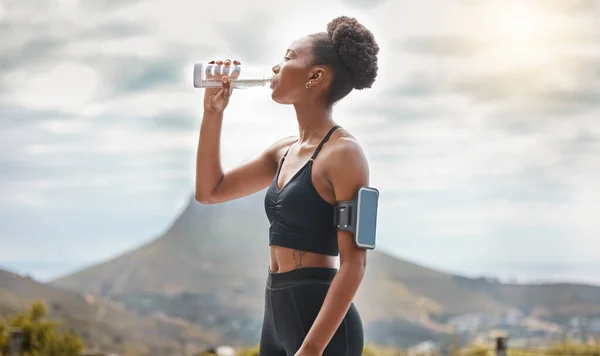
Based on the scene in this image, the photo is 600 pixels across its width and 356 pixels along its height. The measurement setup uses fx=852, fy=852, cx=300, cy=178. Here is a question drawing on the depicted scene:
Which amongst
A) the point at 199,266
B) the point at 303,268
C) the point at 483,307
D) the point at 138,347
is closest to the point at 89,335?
the point at 138,347

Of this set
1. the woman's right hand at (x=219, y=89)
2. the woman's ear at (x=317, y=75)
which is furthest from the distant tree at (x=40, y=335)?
the woman's ear at (x=317, y=75)

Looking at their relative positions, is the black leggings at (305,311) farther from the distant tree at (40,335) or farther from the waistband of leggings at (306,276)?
the distant tree at (40,335)

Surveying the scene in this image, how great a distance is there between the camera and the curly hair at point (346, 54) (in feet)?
5.91

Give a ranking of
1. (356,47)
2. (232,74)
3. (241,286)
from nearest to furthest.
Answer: (356,47) < (232,74) < (241,286)

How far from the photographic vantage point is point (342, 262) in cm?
171

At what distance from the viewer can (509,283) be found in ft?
25.6

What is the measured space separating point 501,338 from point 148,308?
3.68m

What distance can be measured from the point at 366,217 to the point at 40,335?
5.31 meters

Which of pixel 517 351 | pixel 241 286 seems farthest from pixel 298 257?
pixel 241 286

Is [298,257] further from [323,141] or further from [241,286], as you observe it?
[241,286]

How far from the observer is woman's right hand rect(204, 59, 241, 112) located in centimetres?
192

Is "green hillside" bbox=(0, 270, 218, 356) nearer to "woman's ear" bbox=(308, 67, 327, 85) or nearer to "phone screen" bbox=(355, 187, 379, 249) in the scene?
"woman's ear" bbox=(308, 67, 327, 85)

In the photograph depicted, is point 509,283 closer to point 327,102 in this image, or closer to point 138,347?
point 138,347

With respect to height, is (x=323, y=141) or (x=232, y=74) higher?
(x=232, y=74)
